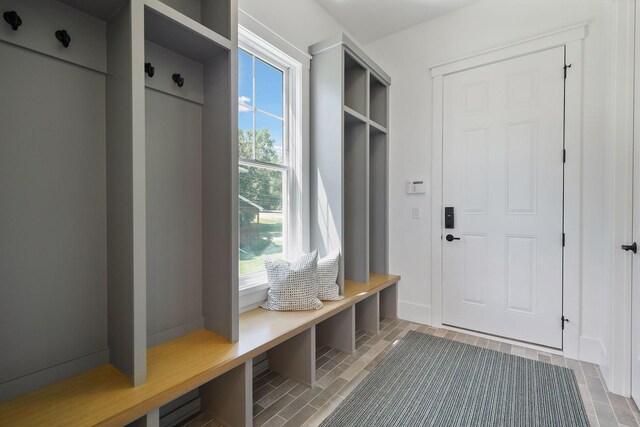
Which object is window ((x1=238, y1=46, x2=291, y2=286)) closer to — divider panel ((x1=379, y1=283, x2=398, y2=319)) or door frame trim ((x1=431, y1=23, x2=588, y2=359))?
divider panel ((x1=379, y1=283, x2=398, y2=319))

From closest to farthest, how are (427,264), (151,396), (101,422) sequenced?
(101,422), (151,396), (427,264)

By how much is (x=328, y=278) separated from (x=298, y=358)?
61 cm

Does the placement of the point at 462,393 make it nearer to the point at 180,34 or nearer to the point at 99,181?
the point at 99,181

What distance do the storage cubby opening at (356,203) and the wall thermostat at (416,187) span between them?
566 millimetres

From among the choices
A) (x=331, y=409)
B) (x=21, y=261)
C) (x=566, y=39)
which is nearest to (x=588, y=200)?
(x=566, y=39)

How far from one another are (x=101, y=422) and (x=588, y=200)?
3.14 meters

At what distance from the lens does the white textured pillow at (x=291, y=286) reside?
2076 mm

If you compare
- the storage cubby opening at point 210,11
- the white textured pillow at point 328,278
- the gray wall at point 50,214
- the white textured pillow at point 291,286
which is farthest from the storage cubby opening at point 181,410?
the storage cubby opening at point 210,11

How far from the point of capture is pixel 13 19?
3.63ft

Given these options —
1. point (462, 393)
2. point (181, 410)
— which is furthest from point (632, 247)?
point (181, 410)

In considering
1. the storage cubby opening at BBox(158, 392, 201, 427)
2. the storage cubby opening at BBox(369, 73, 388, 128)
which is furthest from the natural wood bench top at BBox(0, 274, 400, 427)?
the storage cubby opening at BBox(369, 73, 388, 128)

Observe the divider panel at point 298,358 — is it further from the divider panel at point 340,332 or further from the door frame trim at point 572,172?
the door frame trim at point 572,172

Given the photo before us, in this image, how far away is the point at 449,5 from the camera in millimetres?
2742

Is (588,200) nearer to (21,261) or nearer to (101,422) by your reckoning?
(101,422)
